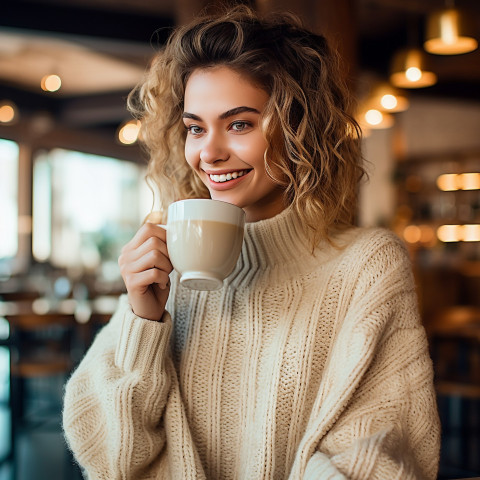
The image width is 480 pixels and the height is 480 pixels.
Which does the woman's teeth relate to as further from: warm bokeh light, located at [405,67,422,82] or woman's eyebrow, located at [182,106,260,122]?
warm bokeh light, located at [405,67,422,82]

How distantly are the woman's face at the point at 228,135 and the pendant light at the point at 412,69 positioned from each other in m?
4.01

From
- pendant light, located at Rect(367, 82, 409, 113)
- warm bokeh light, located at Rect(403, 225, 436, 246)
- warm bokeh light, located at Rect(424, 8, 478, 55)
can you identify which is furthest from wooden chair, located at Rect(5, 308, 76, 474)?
warm bokeh light, located at Rect(403, 225, 436, 246)

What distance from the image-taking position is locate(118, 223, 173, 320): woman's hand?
1031 millimetres

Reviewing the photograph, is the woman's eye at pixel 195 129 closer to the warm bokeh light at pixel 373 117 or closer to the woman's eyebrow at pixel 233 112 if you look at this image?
the woman's eyebrow at pixel 233 112

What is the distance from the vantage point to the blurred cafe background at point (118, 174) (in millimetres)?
4285

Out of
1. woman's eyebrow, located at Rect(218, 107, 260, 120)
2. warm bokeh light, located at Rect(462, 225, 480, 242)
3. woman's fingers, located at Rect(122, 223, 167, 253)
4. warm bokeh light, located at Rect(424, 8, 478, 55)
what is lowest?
woman's fingers, located at Rect(122, 223, 167, 253)

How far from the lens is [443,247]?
400 inches

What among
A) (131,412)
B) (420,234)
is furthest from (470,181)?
(131,412)

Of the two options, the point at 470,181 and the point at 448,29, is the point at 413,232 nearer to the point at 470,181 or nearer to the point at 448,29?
the point at 470,181

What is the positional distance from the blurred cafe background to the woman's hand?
9.27ft

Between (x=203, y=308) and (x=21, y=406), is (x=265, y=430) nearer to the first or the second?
(x=203, y=308)

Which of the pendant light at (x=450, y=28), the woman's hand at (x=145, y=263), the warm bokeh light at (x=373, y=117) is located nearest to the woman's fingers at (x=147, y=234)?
the woman's hand at (x=145, y=263)

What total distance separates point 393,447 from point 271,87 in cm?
62

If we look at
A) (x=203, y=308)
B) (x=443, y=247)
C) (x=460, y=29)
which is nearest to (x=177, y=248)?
(x=203, y=308)
